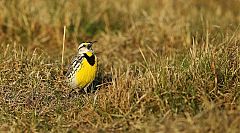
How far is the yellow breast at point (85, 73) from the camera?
4949mm

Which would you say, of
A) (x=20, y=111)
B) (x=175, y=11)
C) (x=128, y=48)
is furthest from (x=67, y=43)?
(x=20, y=111)

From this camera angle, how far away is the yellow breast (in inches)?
195

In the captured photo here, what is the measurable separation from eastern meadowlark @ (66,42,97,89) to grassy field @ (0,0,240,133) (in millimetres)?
113

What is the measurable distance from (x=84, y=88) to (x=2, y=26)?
2187 mm

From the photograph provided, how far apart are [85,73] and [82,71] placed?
0.03m

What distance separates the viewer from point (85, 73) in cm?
495

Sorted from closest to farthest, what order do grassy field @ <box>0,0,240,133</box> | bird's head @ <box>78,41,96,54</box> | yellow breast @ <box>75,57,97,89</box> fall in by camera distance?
1. grassy field @ <box>0,0,240,133</box>
2. yellow breast @ <box>75,57,97,89</box>
3. bird's head @ <box>78,41,96,54</box>

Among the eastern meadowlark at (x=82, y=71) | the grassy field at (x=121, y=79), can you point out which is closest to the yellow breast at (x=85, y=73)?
the eastern meadowlark at (x=82, y=71)

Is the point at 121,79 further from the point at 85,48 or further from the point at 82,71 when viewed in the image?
the point at 85,48

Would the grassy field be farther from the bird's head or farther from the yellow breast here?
the bird's head

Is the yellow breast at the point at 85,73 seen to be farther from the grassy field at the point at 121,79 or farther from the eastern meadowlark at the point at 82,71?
the grassy field at the point at 121,79

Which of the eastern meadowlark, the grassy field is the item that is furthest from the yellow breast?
the grassy field

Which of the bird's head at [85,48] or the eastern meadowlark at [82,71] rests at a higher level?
the bird's head at [85,48]

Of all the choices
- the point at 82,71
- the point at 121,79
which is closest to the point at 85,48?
the point at 82,71
